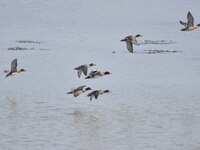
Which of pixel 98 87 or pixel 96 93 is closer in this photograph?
pixel 96 93

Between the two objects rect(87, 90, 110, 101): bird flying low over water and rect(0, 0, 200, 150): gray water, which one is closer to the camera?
rect(0, 0, 200, 150): gray water

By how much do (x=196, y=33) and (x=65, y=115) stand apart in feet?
67.2

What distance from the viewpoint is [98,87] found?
81.6 ft

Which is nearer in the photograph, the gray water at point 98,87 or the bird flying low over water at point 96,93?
the gray water at point 98,87

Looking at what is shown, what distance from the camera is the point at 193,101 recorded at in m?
22.4

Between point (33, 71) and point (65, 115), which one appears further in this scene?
point (33, 71)

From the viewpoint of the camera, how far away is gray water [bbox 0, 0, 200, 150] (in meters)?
17.7

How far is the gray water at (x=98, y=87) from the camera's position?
58.1 feet

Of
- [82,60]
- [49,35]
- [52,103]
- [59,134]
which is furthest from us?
Result: [49,35]

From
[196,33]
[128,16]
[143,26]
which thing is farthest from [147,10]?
[196,33]

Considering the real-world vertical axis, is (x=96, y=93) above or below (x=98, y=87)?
below

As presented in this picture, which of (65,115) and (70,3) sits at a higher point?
(70,3)

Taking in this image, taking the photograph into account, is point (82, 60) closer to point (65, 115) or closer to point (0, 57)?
point (0, 57)

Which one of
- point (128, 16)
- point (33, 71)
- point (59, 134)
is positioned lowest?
point (59, 134)
